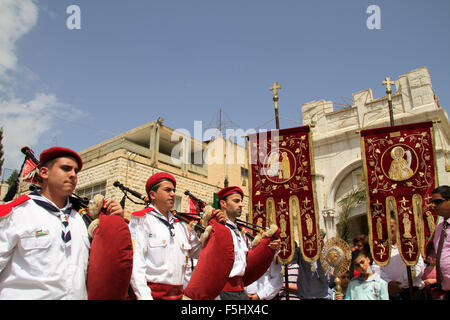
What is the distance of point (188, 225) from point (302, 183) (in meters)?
3.26

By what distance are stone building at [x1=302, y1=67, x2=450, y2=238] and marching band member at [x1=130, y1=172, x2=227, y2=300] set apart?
9288mm

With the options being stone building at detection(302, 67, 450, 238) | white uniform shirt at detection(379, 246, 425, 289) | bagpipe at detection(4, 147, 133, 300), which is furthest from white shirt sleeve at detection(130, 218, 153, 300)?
stone building at detection(302, 67, 450, 238)

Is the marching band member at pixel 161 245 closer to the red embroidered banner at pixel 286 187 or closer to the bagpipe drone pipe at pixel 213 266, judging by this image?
the bagpipe drone pipe at pixel 213 266

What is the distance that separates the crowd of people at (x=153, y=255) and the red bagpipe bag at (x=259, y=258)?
0.01m

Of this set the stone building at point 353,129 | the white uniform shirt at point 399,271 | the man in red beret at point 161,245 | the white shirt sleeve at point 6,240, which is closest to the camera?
the white shirt sleeve at point 6,240

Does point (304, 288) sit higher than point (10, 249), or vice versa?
point (10, 249)

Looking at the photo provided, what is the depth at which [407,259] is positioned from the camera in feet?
18.5

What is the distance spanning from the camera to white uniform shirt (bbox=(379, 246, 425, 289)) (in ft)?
18.4

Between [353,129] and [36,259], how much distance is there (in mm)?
12376

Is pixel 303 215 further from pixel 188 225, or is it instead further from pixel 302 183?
pixel 188 225

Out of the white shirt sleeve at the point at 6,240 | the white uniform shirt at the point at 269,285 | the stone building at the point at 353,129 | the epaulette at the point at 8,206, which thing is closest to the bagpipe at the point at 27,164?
the epaulette at the point at 8,206

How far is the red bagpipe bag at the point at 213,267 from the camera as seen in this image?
10.1ft

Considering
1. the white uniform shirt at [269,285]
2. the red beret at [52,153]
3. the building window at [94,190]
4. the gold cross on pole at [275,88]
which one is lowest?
the white uniform shirt at [269,285]
